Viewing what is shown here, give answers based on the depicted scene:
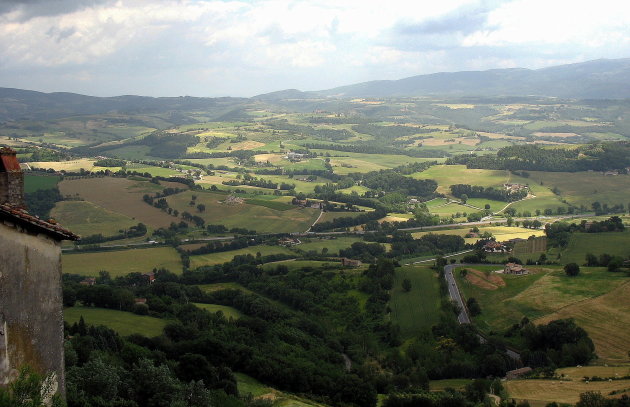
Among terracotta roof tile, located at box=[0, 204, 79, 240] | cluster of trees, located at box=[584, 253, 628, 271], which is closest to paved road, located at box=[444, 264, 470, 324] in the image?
cluster of trees, located at box=[584, 253, 628, 271]

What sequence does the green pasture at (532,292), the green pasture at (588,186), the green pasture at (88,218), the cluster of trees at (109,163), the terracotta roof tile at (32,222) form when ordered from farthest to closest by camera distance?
1. the cluster of trees at (109,163)
2. the green pasture at (588,186)
3. the green pasture at (88,218)
4. the green pasture at (532,292)
5. the terracotta roof tile at (32,222)

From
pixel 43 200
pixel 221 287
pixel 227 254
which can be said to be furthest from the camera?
pixel 43 200

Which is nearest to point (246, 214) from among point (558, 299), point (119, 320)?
point (558, 299)

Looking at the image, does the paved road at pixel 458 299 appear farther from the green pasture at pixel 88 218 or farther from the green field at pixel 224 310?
the green pasture at pixel 88 218

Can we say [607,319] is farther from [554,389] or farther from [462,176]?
[462,176]

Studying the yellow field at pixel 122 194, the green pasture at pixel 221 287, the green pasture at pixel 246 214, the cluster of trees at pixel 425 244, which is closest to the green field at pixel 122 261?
the green pasture at pixel 221 287

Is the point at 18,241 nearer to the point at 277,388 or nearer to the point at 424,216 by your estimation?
the point at 277,388

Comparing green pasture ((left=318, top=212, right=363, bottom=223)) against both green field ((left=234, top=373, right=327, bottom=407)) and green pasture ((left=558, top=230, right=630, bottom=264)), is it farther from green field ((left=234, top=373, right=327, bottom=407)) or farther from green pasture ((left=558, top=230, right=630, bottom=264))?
green field ((left=234, top=373, right=327, bottom=407))
